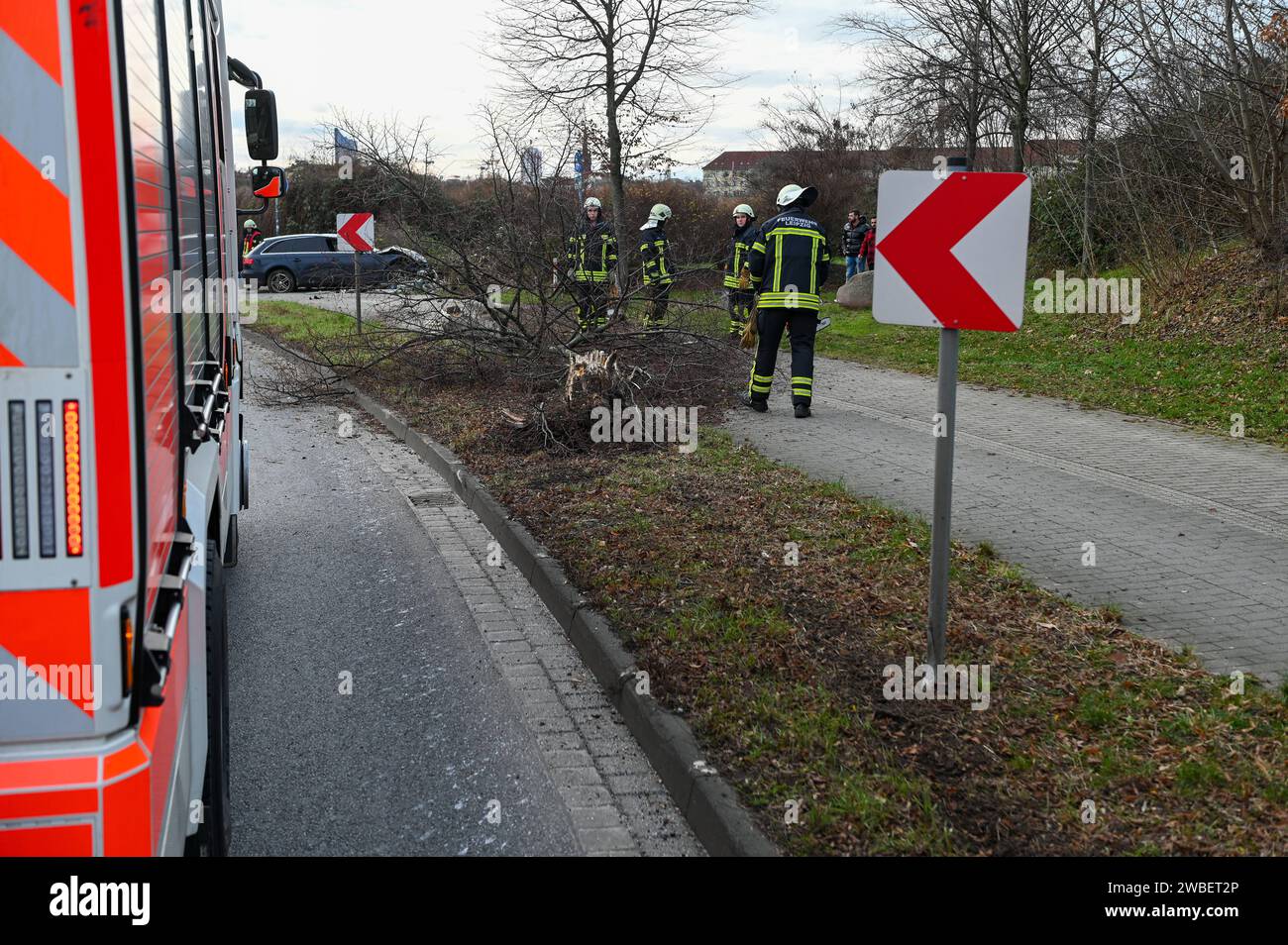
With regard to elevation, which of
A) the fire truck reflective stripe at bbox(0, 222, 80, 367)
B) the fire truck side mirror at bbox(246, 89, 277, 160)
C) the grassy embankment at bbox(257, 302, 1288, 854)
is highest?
the fire truck side mirror at bbox(246, 89, 277, 160)

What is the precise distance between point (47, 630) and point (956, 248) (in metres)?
3.44

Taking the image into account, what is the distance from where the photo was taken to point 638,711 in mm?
4941

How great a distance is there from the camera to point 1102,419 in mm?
11719

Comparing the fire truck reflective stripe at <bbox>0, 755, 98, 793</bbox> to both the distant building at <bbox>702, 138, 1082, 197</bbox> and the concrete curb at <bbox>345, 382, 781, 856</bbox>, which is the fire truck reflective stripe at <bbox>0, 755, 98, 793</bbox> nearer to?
the concrete curb at <bbox>345, 382, 781, 856</bbox>

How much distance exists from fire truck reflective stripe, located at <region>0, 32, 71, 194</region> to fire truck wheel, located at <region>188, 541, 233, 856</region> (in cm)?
173

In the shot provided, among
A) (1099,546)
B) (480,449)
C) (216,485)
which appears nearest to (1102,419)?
(1099,546)

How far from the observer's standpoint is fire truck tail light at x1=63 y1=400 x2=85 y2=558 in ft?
7.02

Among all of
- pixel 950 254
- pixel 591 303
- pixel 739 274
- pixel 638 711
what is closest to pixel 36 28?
pixel 950 254

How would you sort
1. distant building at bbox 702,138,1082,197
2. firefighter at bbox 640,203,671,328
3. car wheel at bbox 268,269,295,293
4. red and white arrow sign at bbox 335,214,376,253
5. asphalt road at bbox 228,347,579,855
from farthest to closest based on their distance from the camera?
car wheel at bbox 268,269,295,293 < distant building at bbox 702,138,1082,197 < red and white arrow sign at bbox 335,214,376,253 < firefighter at bbox 640,203,671,328 < asphalt road at bbox 228,347,579,855

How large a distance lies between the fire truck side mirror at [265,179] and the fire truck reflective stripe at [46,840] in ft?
21.9

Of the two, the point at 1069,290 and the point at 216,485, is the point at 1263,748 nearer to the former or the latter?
the point at 216,485

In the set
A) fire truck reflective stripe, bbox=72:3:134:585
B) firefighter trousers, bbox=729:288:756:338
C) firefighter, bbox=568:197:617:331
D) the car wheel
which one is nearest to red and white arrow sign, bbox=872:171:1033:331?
fire truck reflective stripe, bbox=72:3:134:585
